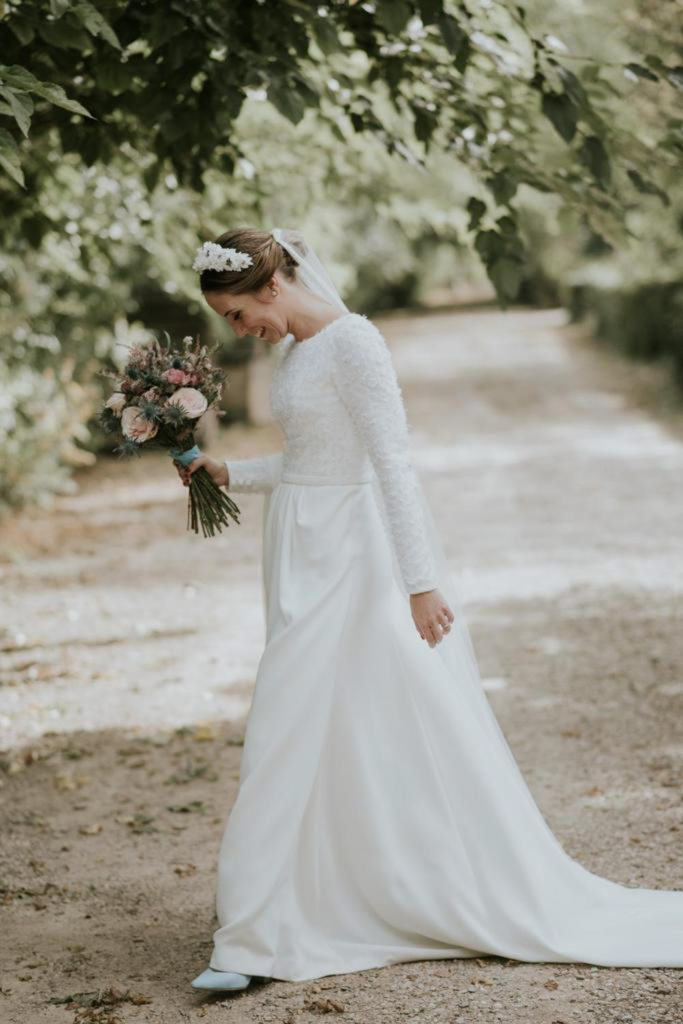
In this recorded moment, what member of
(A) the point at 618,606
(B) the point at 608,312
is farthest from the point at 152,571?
(B) the point at 608,312

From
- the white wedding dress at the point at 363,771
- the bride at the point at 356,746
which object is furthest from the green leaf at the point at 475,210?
the white wedding dress at the point at 363,771

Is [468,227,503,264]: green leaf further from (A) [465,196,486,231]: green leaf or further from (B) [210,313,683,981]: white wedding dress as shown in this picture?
(B) [210,313,683,981]: white wedding dress

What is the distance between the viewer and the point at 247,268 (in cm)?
366

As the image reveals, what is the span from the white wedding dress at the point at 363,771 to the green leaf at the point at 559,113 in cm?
156

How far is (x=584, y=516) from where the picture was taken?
11.4 meters

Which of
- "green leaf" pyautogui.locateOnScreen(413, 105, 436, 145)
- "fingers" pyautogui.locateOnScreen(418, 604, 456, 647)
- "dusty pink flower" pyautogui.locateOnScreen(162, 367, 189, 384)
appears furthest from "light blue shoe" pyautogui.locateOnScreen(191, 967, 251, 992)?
"green leaf" pyautogui.locateOnScreen(413, 105, 436, 145)

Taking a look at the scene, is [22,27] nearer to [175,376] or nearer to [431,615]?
[175,376]

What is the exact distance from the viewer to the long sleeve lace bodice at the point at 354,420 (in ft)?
11.9

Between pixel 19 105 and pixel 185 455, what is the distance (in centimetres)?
115

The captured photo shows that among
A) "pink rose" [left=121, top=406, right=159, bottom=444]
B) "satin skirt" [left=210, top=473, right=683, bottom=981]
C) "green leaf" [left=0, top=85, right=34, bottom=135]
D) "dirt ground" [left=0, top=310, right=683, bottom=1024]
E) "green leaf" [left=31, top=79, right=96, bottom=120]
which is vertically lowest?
"dirt ground" [left=0, top=310, right=683, bottom=1024]

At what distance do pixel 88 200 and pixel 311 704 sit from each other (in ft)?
20.5

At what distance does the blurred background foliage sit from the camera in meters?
4.72

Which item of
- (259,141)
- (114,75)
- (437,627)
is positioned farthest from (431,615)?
(259,141)

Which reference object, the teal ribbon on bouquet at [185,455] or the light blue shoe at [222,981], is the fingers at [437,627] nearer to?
the teal ribbon on bouquet at [185,455]
